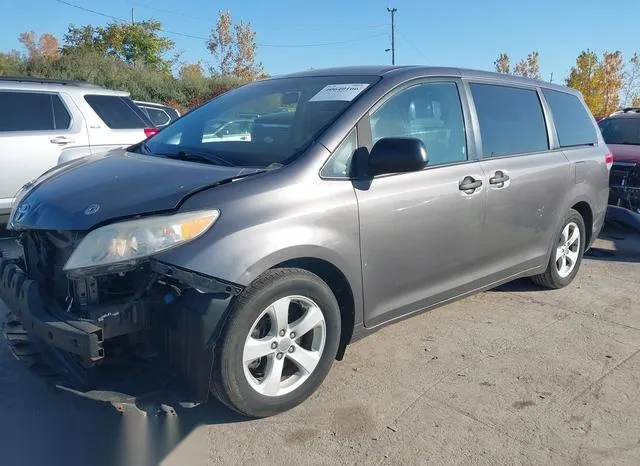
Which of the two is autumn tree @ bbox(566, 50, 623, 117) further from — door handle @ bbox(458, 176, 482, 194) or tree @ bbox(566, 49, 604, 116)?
door handle @ bbox(458, 176, 482, 194)

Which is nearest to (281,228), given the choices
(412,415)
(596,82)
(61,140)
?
(412,415)

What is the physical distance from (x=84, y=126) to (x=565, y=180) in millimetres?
5646

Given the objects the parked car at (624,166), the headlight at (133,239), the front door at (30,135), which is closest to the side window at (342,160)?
the headlight at (133,239)

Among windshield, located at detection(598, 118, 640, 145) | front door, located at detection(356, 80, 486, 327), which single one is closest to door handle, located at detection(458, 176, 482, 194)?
front door, located at detection(356, 80, 486, 327)

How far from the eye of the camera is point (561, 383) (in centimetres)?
354

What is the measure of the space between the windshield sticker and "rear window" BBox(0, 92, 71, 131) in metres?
4.81

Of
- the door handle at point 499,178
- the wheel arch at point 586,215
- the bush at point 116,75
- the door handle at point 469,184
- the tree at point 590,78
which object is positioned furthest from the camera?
the tree at point 590,78

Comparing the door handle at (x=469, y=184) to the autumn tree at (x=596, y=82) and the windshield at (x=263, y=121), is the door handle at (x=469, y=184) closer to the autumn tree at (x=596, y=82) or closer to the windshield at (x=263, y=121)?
the windshield at (x=263, y=121)

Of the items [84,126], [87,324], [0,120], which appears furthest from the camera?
[84,126]

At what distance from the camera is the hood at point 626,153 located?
7.68 metres

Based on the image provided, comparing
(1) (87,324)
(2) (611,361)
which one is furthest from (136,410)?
(2) (611,361)

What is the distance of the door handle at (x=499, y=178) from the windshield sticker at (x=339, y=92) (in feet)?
3.81

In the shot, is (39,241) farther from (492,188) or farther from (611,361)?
(611,361)

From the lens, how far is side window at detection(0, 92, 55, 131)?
693cm
